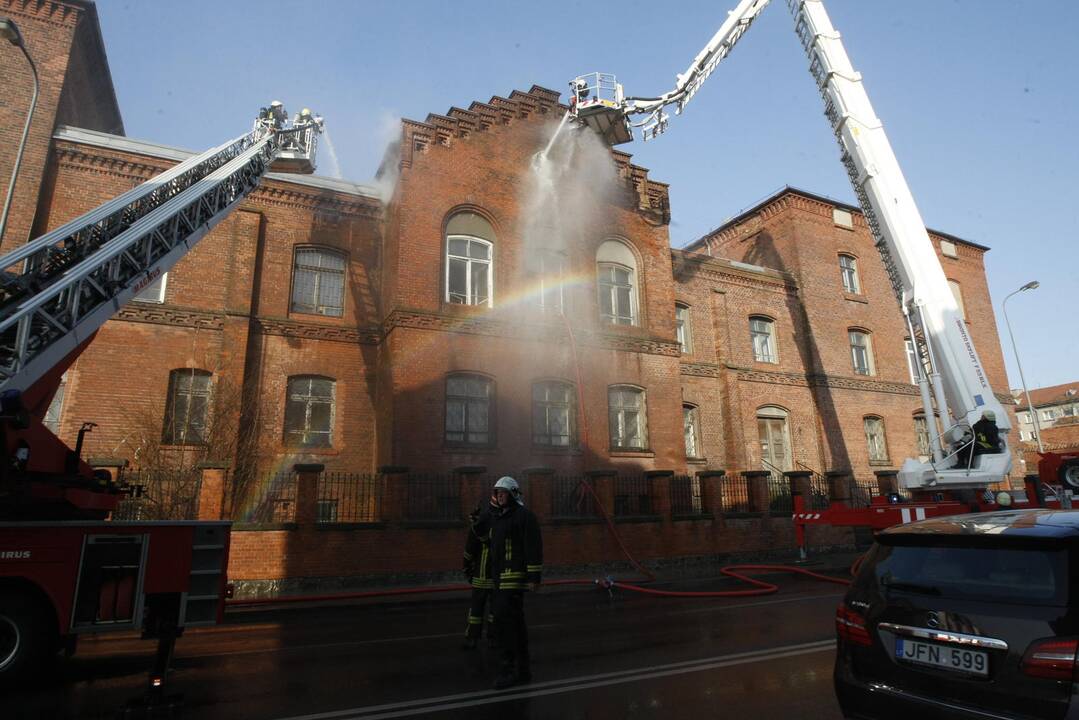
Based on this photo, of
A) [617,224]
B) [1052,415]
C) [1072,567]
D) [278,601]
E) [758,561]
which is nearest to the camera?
[1072,567]

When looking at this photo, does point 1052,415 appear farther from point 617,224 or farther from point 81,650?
point 81,650

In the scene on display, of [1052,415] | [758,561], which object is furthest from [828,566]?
[1052,415]

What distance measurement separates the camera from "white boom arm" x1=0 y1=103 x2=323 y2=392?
588 centimetres

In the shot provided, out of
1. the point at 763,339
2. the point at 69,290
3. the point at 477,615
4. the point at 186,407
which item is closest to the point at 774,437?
the point at 763,339

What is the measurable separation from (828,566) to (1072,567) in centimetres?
1283

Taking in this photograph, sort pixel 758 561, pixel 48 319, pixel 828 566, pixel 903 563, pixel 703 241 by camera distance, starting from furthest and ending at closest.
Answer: pixel 703 241 → pixel 758 561 → pixel 828 566 → pixel 48 319 → pixel 903 563

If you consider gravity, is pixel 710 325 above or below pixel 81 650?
above

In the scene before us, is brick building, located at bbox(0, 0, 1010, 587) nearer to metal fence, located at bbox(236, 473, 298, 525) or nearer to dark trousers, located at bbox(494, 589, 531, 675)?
metal fence, located at bbox(236, 473, 298, 525)

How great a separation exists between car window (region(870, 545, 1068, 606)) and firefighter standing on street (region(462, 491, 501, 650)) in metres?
3.38

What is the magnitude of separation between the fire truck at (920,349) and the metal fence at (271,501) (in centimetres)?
1183

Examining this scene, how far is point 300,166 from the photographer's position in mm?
15773

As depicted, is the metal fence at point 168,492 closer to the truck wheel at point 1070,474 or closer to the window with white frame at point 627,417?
the window with white frame at point 627,417

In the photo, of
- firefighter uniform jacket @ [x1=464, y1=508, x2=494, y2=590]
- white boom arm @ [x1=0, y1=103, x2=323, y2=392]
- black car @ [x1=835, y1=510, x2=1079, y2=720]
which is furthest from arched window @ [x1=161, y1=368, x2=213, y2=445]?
black car @ [x1=835, y1=510, x2=1079, y2=720]

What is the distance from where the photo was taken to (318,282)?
17469mm
